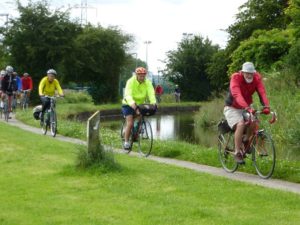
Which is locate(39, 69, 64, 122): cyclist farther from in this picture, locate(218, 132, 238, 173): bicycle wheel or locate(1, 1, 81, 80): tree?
locate(1, 1, 81, 80): tree

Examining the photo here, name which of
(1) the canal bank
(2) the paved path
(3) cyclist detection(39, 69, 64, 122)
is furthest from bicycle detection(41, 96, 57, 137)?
(1) the canal bank

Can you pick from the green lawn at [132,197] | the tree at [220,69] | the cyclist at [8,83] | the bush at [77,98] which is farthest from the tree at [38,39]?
the green lawn at [132,197]

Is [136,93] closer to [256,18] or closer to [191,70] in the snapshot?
[256,18]

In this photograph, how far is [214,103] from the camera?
29.9 metres

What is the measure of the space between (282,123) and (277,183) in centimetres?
1058

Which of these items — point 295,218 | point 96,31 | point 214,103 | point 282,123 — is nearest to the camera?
point 295,218

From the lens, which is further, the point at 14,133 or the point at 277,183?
the point at 14,133

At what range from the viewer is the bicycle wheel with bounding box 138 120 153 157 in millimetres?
12945

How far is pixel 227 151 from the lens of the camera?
419 inches

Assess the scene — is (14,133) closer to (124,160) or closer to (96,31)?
(124,160)

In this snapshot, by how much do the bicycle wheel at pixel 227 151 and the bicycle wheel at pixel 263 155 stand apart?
570mm

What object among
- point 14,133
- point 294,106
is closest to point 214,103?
point 294,106

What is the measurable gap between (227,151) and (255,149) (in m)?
0.82

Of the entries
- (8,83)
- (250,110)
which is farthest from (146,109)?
(8,83)
